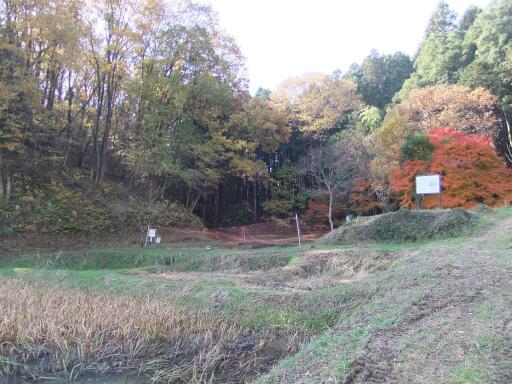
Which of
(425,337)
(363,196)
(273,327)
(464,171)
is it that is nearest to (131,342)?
(273,327)

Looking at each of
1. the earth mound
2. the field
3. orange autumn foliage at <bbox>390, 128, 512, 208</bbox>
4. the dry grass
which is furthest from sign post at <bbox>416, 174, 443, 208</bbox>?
the dry grass

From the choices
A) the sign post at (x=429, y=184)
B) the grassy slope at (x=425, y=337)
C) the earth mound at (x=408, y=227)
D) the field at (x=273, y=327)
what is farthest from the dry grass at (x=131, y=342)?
the sign post at (x=429, y=184)

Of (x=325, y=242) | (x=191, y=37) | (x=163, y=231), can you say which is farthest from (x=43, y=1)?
(x=325, y=242)

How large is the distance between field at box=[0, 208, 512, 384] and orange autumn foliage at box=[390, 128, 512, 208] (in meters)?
10.4

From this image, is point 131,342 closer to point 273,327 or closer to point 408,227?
point 273,327

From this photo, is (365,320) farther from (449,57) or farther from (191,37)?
(449,57)

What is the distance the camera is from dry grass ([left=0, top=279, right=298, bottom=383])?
552 centimetres

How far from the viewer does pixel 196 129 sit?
2572 centimetres

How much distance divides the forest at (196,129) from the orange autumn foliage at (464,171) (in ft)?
0.25

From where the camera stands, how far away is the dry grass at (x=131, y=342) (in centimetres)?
552

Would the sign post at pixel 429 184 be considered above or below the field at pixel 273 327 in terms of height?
above

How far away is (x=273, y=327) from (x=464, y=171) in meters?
16.8

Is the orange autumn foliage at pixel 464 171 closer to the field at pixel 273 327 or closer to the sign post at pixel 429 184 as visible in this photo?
the sign post at pixel 429 184

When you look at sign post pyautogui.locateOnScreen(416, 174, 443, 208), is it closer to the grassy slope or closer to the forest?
the forest
